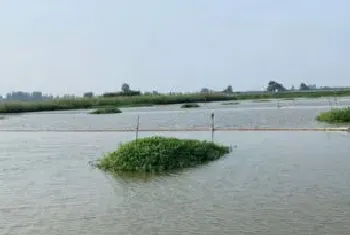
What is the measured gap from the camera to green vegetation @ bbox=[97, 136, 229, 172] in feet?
56.7

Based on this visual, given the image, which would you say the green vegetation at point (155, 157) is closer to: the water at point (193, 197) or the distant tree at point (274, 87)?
the water at point (193, 197)

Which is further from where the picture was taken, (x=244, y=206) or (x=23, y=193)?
(x=23, y=193)

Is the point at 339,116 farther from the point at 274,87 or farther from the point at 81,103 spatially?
the point at 274,87

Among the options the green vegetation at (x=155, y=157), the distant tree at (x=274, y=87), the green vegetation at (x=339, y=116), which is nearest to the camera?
the green vegetation at (x=155, y=157)

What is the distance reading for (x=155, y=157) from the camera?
57.4ft

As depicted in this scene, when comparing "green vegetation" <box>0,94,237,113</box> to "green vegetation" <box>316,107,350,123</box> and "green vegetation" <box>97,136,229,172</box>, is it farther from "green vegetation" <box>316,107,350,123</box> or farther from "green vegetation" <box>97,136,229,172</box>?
"green vegetation" <box>97,136,229,172</box>

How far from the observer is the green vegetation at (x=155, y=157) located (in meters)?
17.3

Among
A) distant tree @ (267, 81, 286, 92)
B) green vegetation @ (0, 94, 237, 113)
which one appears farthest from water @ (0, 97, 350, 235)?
distant tree @ (267, 81, 286, 92)

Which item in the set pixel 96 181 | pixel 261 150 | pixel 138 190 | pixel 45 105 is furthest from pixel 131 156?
pixel 45 105

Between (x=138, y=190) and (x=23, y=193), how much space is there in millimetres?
2850

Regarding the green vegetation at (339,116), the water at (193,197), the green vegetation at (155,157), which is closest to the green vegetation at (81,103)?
the green vegetation at (339,116)

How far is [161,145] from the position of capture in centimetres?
1806

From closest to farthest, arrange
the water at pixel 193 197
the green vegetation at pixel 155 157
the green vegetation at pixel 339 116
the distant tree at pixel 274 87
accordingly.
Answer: the water at pixel 193 197, the green vegetation at pixel 155 157, the green vegetation at pixel 339 116, the distant tree at pixel 274 87

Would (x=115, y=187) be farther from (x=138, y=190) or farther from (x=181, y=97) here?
(x=181, y=97)
